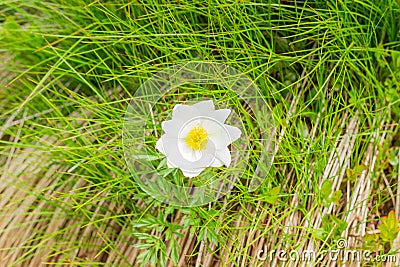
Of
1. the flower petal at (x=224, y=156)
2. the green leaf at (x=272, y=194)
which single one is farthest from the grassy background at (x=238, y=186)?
the flower petal at (x=224, y=156)

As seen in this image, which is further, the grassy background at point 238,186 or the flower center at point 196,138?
the grassy background at point 238,186

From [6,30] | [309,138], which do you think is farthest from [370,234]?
[6,30]

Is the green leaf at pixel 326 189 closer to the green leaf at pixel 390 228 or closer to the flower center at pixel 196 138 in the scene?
the green leaf at pixel 390 228

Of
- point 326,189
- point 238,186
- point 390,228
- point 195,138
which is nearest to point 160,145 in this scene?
point 195,138

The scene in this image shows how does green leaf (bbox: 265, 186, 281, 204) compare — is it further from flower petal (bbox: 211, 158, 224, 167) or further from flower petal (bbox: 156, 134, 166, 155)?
flower petal (bbox: 156, 134, 166, 155)

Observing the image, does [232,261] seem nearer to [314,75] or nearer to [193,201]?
[193,201]

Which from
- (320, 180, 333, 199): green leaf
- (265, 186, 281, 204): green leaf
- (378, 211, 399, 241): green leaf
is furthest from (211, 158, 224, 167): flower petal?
(378, 211, 399, 241): green leaf

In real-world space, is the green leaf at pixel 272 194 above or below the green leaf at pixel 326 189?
below
